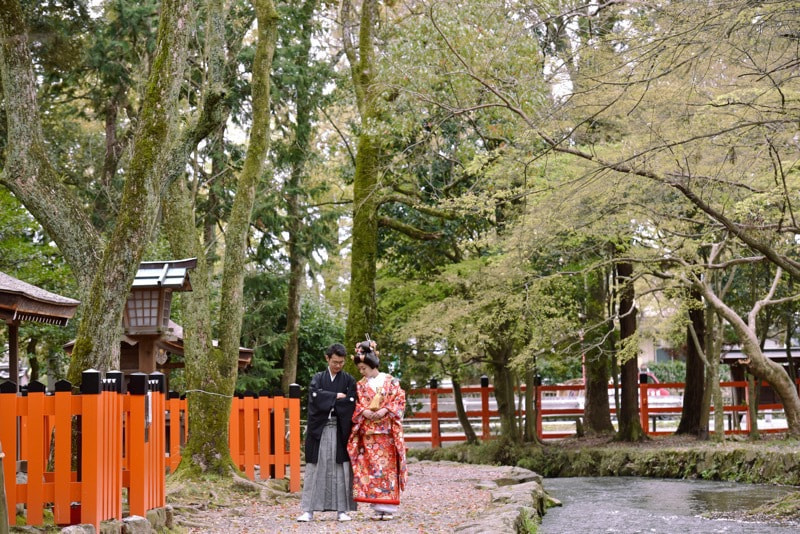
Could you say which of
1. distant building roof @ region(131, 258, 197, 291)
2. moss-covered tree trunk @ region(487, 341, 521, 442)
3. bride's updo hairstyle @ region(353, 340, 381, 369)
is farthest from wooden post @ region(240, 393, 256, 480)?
moss-covered tree trunk @ region(487, 341, 521, 442)

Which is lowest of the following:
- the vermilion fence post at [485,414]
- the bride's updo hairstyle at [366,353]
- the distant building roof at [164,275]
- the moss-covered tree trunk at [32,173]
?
the vermilion fence post at [485,414]

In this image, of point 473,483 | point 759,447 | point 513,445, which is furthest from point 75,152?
point 759,447

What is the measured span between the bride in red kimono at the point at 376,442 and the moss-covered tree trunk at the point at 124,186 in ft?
7.78

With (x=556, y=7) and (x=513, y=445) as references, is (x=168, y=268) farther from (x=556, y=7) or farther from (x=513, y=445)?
(x=513, y=445)

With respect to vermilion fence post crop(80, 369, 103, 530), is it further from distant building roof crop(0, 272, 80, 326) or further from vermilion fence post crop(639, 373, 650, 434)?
vermilion fence post crop(639, 373, 650, 434)

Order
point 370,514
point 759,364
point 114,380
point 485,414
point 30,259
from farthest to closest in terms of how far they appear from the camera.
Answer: point 485,414 < point 759,364 < point 30,259 < point 370,514 < point 114,380

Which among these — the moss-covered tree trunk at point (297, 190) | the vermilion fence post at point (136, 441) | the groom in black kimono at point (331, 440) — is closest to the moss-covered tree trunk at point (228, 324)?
the groom in black kimono at point (331, 440)

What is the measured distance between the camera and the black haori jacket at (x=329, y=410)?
8531 mm

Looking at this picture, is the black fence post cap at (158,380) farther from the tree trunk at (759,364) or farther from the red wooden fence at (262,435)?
the tree trunk at (759,364)

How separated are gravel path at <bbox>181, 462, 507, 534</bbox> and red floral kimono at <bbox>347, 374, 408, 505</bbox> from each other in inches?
10.5

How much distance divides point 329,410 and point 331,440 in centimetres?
27

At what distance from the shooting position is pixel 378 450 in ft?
28.0

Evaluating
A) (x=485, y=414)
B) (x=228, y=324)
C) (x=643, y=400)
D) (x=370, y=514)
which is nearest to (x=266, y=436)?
(x=228, y=324)

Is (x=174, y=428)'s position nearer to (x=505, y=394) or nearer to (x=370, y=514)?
(x=370, y=514)
